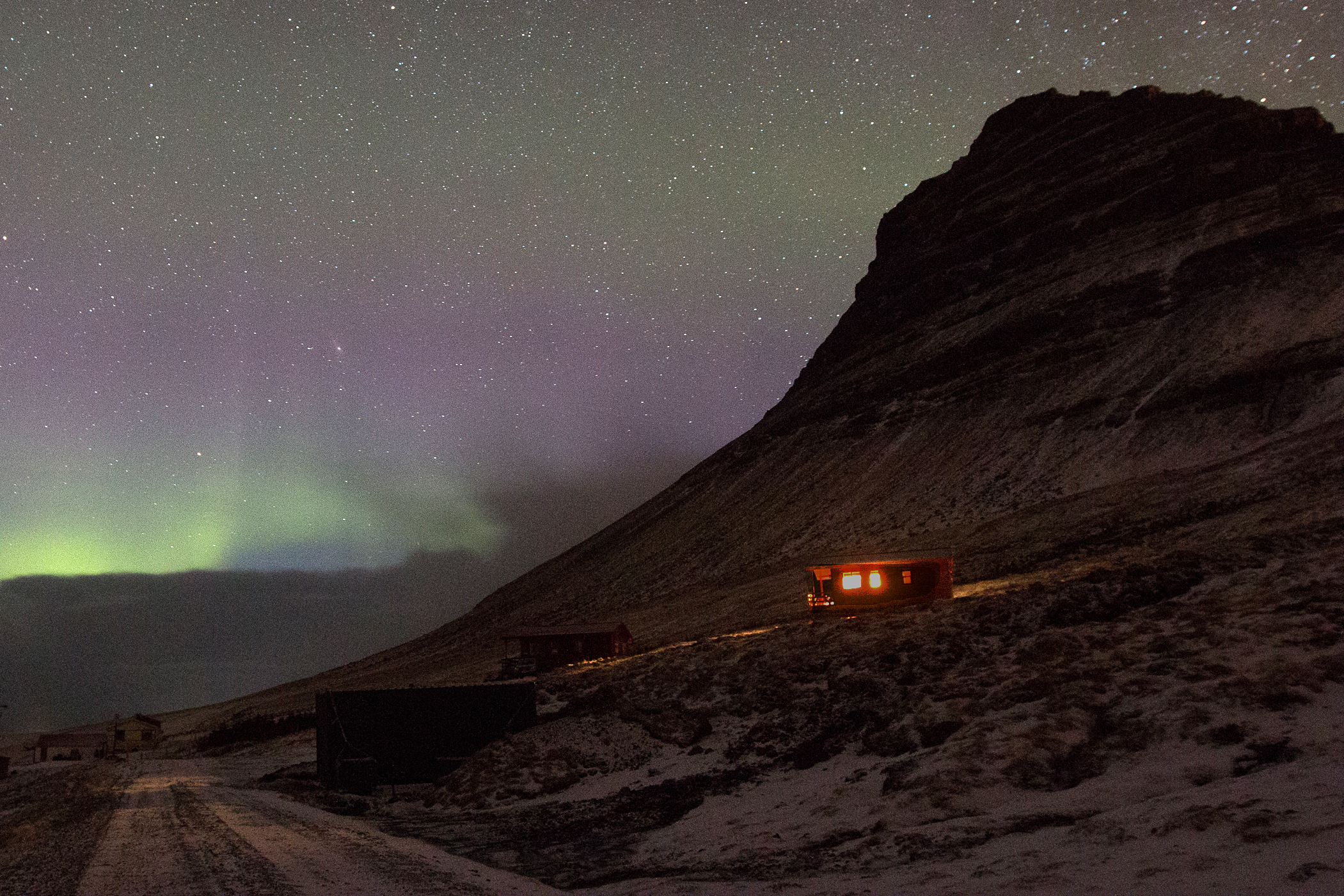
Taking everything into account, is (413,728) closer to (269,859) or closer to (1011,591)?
(269,859)

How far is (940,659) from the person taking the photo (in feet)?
71.4

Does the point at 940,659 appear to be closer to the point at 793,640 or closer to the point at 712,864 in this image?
the point at 793,640

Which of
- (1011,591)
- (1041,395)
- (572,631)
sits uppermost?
(1041,395)

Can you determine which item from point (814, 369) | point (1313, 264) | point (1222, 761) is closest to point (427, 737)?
point (1222, 761)

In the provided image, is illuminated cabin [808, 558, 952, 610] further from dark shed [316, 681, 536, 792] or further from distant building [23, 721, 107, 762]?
distant building [23, 721, 107, 762]

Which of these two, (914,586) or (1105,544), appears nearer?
(914,586)

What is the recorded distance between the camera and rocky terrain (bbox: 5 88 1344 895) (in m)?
11.9

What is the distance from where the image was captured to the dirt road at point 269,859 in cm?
1175

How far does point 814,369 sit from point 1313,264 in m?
58.3

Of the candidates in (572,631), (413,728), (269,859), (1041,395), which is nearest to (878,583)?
(413,728)

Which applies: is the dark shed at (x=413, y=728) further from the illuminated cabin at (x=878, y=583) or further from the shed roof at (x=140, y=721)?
the shed roof at (x=140, y=721)

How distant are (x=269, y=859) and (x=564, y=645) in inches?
1584

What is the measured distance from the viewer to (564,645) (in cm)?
5353

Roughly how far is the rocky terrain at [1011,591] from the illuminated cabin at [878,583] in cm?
268
